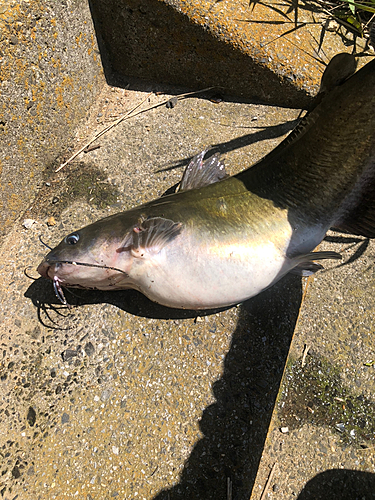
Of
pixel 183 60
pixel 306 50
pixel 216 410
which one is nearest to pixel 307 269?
pixel 216 410

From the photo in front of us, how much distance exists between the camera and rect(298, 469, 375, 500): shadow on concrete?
5.29 feet

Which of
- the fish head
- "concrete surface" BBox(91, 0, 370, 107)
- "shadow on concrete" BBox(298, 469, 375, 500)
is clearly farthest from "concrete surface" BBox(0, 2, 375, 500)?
"concrete surface" BBox(91, 0, 370, 107)

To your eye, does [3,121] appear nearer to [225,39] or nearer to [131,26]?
[131,26]

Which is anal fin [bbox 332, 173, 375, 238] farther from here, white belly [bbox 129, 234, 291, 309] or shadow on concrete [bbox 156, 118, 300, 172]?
shadow on concrete [bbox 156, 118, 300, 172]

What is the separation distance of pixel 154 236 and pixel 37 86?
136 centimetres

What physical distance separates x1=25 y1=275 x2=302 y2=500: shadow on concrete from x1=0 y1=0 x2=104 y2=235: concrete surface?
0.74 meters

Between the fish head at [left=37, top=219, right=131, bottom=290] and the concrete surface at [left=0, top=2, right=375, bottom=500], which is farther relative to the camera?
the fish head at [left=37, top=219, right=131, bottom=290]

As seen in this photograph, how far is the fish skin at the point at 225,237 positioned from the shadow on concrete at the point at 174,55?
3.58ft

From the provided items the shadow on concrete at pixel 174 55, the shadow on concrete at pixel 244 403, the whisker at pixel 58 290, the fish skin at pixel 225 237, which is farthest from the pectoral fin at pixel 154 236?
the shadow on concrete at pixel 174 55

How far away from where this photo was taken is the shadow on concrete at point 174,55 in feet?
Answer: 8.66

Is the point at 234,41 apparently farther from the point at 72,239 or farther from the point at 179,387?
the point at 179,387

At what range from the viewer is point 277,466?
5.52 ft

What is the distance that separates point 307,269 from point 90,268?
1254 mm

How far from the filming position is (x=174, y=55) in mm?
2846
